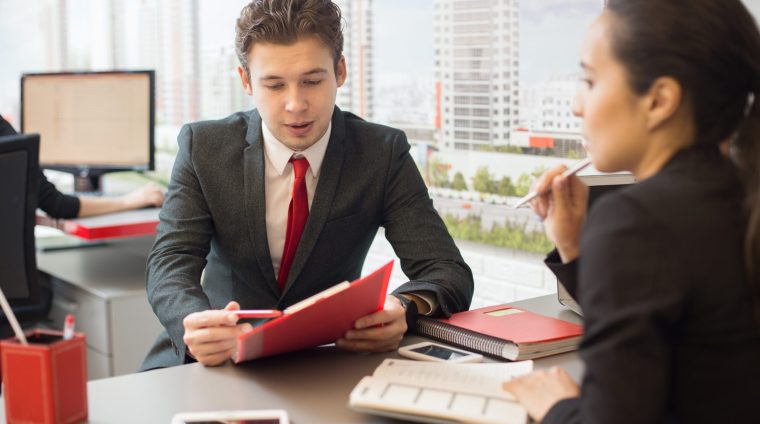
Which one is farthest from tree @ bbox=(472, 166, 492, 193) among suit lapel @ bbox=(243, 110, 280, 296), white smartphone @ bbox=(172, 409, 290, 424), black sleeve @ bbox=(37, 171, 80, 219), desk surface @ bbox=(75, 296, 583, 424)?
white smartphone @ bbox=(172, 409, 290, 424)

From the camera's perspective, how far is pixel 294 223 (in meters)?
1.70

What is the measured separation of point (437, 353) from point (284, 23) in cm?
71

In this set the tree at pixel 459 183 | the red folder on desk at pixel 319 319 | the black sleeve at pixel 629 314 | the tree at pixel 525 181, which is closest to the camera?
the black sleeve at pixel 629 314

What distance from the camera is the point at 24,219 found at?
7.63 ft

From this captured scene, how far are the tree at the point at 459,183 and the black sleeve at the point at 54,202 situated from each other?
124 cm

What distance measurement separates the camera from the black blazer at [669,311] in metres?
0.81

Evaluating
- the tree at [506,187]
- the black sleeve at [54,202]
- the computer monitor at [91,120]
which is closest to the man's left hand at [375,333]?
the tree at [506,187]

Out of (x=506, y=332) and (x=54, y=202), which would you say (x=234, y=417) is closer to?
(x=506, y=332)

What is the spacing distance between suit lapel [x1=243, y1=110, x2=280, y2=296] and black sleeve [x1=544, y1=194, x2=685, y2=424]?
92 centimetres

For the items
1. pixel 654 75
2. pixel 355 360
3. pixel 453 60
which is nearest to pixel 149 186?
pixel 453 60

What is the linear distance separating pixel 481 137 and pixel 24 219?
4.39 feet

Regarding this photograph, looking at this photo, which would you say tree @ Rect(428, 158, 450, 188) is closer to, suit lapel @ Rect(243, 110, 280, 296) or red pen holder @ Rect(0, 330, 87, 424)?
suit lapel @ Rect(243, 110, 280, 296)

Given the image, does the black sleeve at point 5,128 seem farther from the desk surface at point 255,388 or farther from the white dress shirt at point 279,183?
the desk surface at point 255,388

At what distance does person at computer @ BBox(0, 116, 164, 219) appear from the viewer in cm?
269
